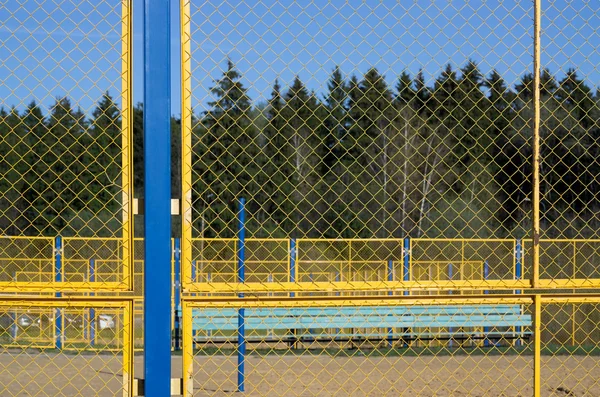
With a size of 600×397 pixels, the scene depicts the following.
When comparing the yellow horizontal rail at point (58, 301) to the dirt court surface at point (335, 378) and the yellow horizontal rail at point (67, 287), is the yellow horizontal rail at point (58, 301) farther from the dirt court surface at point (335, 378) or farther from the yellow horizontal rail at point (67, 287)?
the dirt court surface at point (335, 378)

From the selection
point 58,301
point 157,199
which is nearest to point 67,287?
point 58,301

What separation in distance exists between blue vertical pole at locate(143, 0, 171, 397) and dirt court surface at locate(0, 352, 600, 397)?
11.2 ft

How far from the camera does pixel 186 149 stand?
2.98 metres

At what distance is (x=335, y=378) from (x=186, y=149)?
5.61 m

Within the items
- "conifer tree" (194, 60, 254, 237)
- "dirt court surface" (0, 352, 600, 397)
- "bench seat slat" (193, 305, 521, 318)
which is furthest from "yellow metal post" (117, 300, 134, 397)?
"bench seat slat" (193, 305, 521, 318)

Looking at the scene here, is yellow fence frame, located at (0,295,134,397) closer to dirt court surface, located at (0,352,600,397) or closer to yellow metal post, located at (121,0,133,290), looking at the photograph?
yellow metal post, located at (121,0,133,290)

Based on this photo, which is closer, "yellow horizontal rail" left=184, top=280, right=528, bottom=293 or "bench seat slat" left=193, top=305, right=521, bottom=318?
"yellow horizontal rail" left=184, top=280, right=528, bottom=293

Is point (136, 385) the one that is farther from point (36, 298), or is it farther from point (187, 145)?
point (187, 145)

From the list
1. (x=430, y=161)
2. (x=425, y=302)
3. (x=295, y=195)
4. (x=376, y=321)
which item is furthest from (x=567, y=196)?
(x=425, y=302)

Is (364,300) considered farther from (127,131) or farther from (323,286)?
(127,131)

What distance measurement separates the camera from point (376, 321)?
10.9 metres

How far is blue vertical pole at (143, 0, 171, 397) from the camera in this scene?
2.80 meters

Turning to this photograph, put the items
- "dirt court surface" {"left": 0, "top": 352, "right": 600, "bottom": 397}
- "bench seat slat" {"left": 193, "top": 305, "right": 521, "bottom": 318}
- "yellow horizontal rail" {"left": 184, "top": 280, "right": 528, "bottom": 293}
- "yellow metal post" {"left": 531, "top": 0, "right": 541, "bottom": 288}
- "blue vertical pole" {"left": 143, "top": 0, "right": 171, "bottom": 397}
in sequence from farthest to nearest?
1. "bench seat slat" {"left": 193, "top": 305, "right": 521, "bottom": 318}
2. "dirt court surface" {"left": 0, "top": 352, "right": 600, "bottom": 397}
3. "yellow metal post" {"left": 531, "top": 0, "right": 541, "bottom": 288}
4. "yellow horizontal rail" {"left": 184, "top": 280, "right": 528, "bottom": 293}
5. "blue vertical pole" {"left": 143, "top": 0, "right": 171, "bottom": 397}

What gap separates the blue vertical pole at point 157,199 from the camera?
2801 mm
